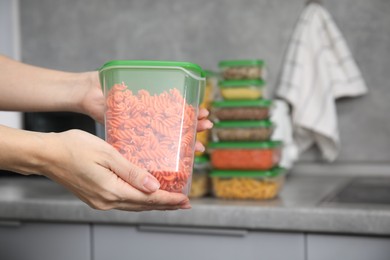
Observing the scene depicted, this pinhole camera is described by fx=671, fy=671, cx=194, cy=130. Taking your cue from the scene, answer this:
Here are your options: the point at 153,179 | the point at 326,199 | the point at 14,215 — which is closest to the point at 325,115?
the point at 326,199

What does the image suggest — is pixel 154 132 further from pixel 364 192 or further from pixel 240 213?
pixel 364 192

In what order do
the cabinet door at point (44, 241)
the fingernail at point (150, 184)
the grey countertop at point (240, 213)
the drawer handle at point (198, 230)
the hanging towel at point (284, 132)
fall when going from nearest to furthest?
the fingernail at point (150, 184)
the grey countertop at point (240, 213)
the drawer handle at point (198, 230)
the cabinet door at point (44, 241)
the hanging towel at point (284, 132)

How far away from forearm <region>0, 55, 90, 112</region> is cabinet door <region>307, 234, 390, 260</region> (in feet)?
1.87

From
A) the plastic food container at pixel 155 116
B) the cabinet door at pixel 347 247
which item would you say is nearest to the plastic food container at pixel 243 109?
the cabinet door at pixel 347 247

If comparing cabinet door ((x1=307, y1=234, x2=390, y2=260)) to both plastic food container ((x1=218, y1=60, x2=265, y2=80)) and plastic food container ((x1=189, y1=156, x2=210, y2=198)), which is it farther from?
plastic food container ((x1=218, y1=60, x2=265, y2=80))

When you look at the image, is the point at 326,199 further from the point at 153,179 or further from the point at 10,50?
the point at 10,50

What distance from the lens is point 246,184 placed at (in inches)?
60.8

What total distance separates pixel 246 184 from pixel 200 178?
122 millimetres

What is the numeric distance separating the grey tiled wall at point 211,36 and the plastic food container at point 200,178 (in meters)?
0.47

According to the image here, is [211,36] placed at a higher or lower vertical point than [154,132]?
higher

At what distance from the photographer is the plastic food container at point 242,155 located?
155 cm

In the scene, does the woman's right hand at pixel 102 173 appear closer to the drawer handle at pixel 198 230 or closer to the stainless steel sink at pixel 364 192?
the drawer handle at pixel 198 230

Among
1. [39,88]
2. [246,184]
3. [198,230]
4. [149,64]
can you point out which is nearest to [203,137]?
[246,184]

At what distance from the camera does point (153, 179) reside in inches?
31.1
